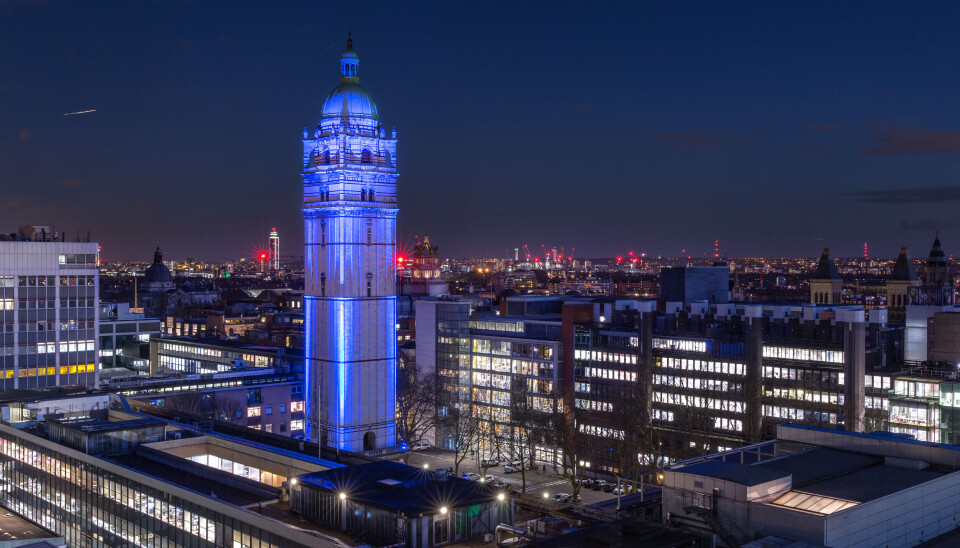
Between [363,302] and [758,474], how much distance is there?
51990 mm

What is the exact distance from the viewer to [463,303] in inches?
4434

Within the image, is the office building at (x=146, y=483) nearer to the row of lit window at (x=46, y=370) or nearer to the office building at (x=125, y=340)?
the row of lit window at (x=46, y=370)

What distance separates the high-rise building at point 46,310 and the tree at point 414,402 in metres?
32.2

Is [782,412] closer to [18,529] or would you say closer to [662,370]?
[662,370]

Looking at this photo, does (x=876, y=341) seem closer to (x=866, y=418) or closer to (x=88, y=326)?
(x=866, y=418)

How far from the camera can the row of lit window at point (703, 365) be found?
9188cm

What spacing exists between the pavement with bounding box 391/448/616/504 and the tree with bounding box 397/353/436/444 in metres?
2.73

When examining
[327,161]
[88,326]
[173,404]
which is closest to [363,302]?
[327,161]

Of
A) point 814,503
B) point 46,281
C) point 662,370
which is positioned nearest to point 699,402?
point 662,370

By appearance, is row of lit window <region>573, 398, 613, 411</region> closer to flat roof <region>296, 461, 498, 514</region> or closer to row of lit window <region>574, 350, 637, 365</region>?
row of lit window <region>574, 350, 637, 365</region>

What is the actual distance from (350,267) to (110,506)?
36838 mm

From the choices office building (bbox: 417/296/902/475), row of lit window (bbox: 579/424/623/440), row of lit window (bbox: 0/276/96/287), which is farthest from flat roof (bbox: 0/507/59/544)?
row of lit window (bbox: 579/424/623/440)

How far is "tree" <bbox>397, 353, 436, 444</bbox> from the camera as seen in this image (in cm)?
9919

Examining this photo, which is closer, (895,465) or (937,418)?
(895,465)
